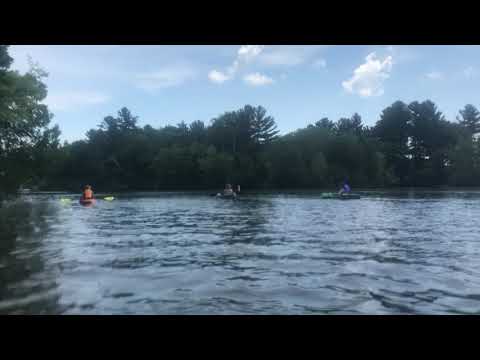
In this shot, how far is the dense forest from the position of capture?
73.3 metres

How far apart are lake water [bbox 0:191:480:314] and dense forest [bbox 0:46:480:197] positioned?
59.8 meters

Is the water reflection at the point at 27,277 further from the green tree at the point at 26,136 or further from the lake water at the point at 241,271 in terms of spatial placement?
the green tree at the point at 26,136

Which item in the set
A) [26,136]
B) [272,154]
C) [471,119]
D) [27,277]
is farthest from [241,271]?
[471,119]

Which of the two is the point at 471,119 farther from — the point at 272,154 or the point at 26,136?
the point at 26,136

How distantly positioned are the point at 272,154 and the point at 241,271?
225 feet

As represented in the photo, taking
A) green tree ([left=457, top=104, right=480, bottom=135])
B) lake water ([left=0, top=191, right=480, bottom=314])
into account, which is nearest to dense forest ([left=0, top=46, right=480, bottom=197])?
green tree ([left=457, top=104, right=480, bottom=135])

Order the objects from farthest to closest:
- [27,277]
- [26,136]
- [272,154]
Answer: [272,154] → [26,136] → [27,277]

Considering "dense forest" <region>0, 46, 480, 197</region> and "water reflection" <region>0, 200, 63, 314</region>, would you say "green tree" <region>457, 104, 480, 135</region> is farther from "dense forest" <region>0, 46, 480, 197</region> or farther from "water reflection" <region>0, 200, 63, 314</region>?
"water reflection" <region>0, 200, 63, 314</region>

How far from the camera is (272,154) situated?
75.8 meters

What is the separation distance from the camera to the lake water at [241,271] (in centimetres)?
576
